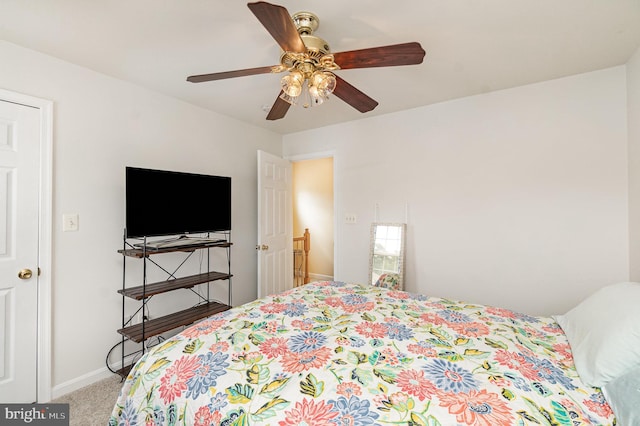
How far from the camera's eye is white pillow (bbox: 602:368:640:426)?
2.83ft

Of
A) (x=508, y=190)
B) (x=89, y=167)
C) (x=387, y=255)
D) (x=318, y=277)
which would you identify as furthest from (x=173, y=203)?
(x=318, y=277)

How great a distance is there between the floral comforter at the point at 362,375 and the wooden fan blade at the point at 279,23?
1421 millimetres

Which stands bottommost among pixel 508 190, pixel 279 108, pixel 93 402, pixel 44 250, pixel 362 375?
pixel 93 402

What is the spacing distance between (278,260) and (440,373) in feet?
9.30

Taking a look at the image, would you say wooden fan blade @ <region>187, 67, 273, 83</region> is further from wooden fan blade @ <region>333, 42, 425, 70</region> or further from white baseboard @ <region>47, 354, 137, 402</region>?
white baseboard @ <region>47, 354, 137, 402</region>

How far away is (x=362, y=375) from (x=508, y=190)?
2427 mm

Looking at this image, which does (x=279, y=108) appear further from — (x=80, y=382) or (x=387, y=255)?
(x=80, y=382)

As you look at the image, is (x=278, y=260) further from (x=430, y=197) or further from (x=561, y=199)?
(x=561, y=199)

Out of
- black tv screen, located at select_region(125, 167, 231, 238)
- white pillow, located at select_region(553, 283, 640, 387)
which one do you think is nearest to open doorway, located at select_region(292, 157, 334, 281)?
black tv screen, located at select_region(125, 167, 231, 238)

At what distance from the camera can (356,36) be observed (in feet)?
6.13

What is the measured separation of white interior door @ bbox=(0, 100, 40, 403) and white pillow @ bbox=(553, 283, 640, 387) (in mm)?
3160

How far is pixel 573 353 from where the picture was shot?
126 cm

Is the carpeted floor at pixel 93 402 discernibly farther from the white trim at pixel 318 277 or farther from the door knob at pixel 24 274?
the white trim at pixel 318 277

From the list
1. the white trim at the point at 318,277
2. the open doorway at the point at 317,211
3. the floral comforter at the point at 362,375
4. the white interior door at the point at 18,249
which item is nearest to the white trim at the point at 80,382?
the white interior door at the point at 18,249
